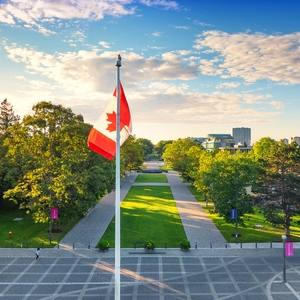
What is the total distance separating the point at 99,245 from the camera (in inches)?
1162

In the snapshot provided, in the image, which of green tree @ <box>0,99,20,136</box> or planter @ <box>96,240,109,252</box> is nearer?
planter @ <box>96,240,109,252</box>

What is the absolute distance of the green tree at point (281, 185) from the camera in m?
33.1

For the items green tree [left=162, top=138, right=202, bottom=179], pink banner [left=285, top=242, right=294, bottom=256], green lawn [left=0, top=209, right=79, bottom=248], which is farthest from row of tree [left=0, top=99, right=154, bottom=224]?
green tree [left=162, top=138, right=202, bottom=179]

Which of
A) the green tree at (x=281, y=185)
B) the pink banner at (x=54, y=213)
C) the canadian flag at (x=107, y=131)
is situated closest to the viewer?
the canadian flag at (x=107, y=131)

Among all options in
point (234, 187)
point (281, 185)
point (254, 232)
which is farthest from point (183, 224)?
point (281, 185)

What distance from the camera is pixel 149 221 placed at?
132 feet

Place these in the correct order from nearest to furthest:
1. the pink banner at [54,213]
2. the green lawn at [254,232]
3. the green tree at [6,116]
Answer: the pink banner at [54,213] → the green lawn at [254,232] → the green tree at [6,116]

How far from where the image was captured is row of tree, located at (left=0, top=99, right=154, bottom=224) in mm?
32938

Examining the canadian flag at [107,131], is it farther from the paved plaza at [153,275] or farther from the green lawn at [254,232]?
the green lawn at [254,232]

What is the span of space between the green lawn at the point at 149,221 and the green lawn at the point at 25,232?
229 inches

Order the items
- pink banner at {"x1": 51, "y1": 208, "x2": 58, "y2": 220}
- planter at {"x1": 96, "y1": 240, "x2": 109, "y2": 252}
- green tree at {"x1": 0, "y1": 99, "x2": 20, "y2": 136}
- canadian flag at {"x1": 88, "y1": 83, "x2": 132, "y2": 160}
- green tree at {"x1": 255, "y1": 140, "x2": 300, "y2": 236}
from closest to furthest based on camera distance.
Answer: canadian flag at {"x1": 88, "y1": 83, "x2": 132, "y2": 160}
planter at {"x1": 96, "y1": 240, "x2": 109, "y2": 252}
pink banner at {"x1": 51, "y1": 208, "x2": 58, "y2": 220}
green tree at {"x1": 255, "y1": 140, "x2": 300, "y2": 236}
green tree at {"x1": 0, "y1": 99, "x2": 20, "y2": 136}

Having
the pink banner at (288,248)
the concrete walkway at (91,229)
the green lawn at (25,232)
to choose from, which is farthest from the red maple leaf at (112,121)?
the green lawn at (25,232)

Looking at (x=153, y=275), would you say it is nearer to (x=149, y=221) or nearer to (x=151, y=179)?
(x=149, y=221)

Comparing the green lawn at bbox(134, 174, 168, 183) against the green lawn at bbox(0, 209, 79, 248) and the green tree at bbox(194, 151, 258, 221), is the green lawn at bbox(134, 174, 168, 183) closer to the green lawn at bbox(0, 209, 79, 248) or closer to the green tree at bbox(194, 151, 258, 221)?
the green lawn at bbox(0, 209, 79, 248)
